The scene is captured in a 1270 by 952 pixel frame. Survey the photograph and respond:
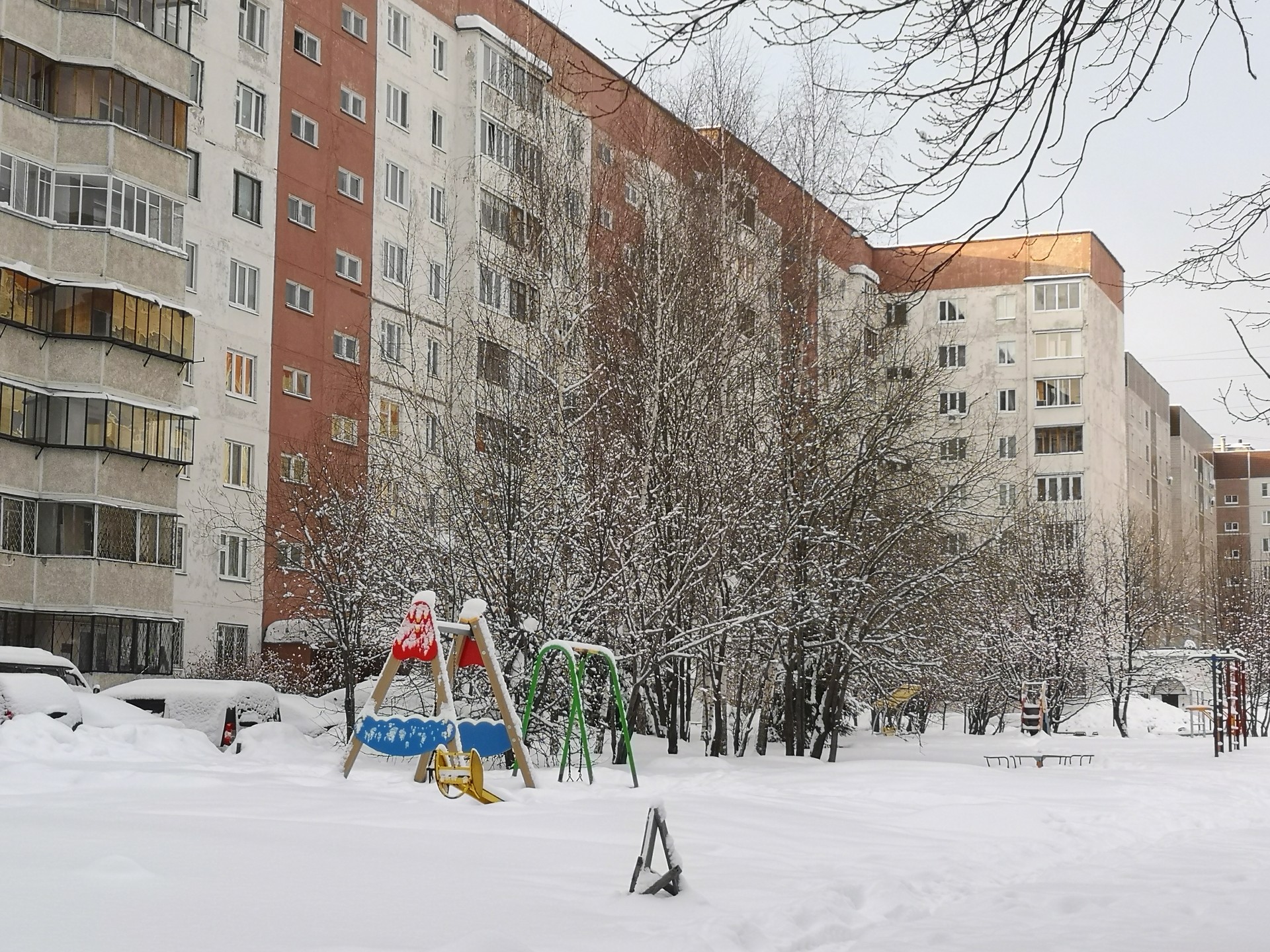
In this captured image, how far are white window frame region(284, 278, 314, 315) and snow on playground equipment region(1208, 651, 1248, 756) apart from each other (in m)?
24.8

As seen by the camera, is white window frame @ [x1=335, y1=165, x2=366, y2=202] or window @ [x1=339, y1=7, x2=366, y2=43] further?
window @ [x1=339, y1=7, x2=366, y2=43]

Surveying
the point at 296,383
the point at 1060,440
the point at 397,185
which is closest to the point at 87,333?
the point at 296,383

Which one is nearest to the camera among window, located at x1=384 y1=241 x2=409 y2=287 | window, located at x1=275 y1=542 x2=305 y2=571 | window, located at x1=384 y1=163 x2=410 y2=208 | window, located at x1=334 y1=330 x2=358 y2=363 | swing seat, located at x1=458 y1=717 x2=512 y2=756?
swing seat, located at x1=458 y1=717 x2=512 y2=756

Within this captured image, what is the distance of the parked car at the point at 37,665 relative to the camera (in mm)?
21266

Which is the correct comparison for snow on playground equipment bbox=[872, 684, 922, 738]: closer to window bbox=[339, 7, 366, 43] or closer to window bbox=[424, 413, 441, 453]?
window bbox=[424, 413, 441, 453]

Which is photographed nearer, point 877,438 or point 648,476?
point 648,476

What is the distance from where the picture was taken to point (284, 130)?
38969mm

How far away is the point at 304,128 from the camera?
39750 mm

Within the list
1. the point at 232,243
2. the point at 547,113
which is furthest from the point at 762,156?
the point at 232,243

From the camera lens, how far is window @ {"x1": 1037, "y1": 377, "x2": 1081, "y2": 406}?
68.2 meters

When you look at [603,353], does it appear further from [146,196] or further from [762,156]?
[146,196]

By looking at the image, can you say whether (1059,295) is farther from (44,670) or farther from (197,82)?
(44,670)

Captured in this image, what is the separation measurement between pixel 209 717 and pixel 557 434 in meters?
7.70

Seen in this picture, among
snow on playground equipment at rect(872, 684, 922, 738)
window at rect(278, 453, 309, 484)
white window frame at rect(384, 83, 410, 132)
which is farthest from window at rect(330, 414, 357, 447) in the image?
snow on playground equipment at rect(872, 684, 922, 738)
